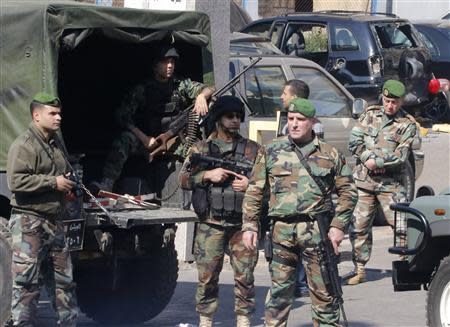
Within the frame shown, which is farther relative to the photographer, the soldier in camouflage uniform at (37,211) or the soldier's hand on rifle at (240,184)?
the soldier's hand on rifle at (240,184)

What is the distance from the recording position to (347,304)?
35.4ft

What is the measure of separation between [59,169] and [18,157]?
0.32 m

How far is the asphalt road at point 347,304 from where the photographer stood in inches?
393

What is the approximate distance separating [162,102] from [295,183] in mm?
2368

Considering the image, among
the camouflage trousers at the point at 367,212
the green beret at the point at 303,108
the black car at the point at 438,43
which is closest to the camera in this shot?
the green beret at the point at 303,108

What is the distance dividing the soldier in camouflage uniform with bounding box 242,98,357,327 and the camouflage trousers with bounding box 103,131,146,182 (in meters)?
1.93

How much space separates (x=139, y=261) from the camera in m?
9.99

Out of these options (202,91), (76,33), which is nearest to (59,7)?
(76,33)

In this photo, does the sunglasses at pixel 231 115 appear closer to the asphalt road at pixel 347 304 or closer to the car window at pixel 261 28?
the asphalt road at pixel 347 304

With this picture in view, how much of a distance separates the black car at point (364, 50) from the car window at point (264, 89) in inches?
165

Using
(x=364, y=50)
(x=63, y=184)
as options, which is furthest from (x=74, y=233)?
(x=364, y=50)

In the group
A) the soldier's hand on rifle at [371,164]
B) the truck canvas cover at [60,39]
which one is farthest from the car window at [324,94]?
the truck canvas cover at [60,39]

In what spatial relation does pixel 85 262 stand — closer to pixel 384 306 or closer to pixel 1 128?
pixel 1 128

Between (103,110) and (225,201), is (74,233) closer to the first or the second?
(225,201)
